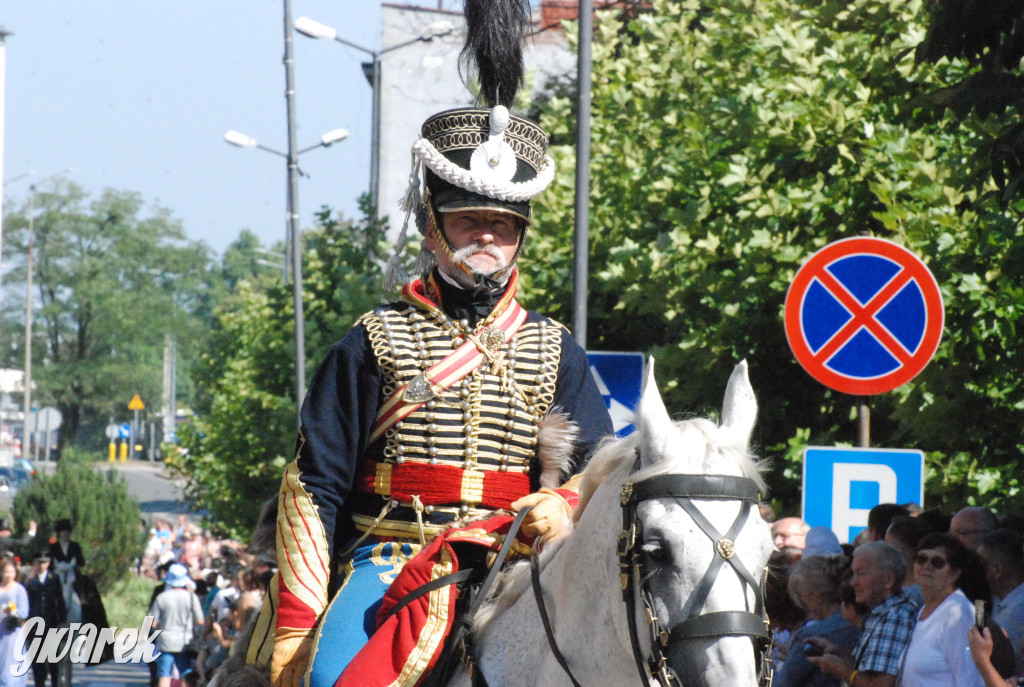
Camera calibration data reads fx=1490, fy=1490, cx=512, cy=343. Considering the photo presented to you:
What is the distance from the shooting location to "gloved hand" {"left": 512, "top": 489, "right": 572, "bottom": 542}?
4348 mm

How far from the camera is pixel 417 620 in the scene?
14.3 feet

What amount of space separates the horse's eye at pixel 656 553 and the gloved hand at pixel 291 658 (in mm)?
1411

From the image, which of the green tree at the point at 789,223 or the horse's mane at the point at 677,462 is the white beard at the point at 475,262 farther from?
the green tree at the point at 789,223

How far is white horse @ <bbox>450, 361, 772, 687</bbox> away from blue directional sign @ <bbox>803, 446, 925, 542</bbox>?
3614mm

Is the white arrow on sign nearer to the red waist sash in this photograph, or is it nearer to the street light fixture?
the red waist sash

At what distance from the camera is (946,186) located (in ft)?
33.9

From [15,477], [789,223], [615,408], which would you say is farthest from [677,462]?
[15,477]

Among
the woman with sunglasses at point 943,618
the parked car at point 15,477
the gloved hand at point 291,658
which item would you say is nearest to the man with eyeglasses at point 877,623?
the woman with sunglasses at point 943,618

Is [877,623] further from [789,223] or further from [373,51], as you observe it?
[373,51]

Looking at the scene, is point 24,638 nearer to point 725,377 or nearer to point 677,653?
point 725,377

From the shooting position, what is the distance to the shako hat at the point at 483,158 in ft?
16.3

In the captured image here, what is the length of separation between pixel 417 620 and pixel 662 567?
110cm

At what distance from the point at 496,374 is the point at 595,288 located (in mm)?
10005

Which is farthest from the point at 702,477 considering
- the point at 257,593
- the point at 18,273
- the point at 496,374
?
the point at 18,273
